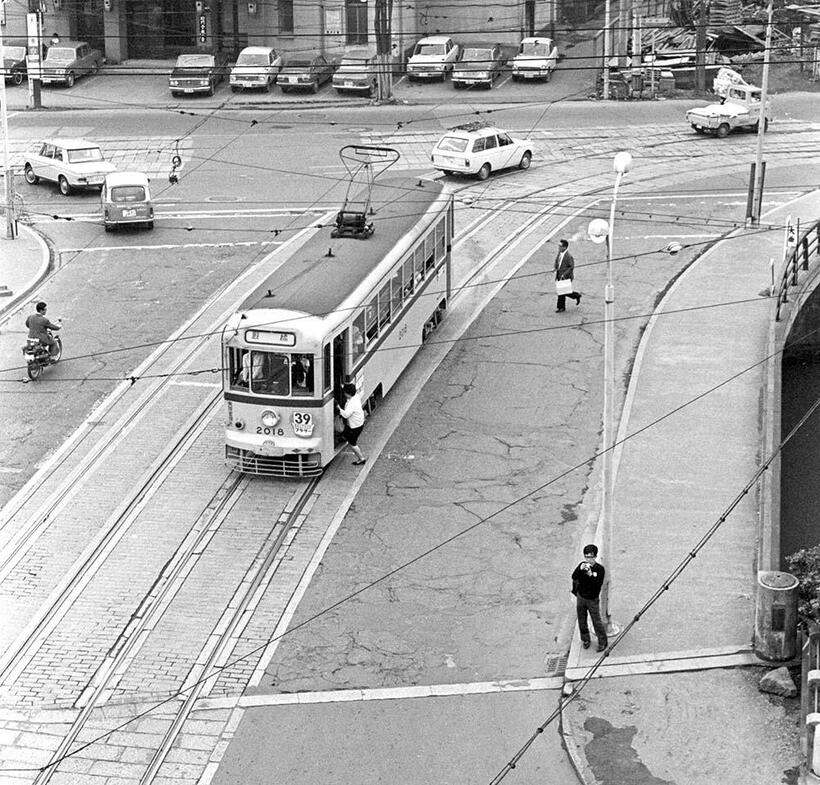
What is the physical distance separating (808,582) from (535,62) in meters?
40.3

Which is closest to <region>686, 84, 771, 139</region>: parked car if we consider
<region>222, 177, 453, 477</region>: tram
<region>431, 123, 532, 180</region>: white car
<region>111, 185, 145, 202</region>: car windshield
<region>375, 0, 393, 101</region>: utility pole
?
<region>431, 123, 532, 180</region>: white car

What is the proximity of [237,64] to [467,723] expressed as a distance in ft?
140

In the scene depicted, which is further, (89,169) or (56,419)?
(89,169)

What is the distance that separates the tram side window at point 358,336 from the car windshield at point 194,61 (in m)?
34.0

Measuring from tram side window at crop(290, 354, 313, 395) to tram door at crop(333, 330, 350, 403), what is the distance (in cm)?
53

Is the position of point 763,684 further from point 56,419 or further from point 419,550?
point 56,419

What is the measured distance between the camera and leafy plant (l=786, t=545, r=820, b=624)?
61.3 feet

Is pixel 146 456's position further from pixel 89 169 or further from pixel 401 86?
pixel 401 86

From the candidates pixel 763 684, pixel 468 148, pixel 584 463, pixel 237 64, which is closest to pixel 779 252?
pixel 468 148

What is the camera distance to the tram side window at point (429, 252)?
29266mm

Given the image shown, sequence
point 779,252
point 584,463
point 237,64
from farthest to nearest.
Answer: point 237,64 → point 779,252 → point 584,463

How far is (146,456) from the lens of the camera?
24891 mm

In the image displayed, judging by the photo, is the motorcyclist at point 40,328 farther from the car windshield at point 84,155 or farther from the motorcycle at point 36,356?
the car windshield at point 84,155

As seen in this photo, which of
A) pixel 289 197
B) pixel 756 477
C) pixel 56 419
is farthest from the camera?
pixel 289 197
